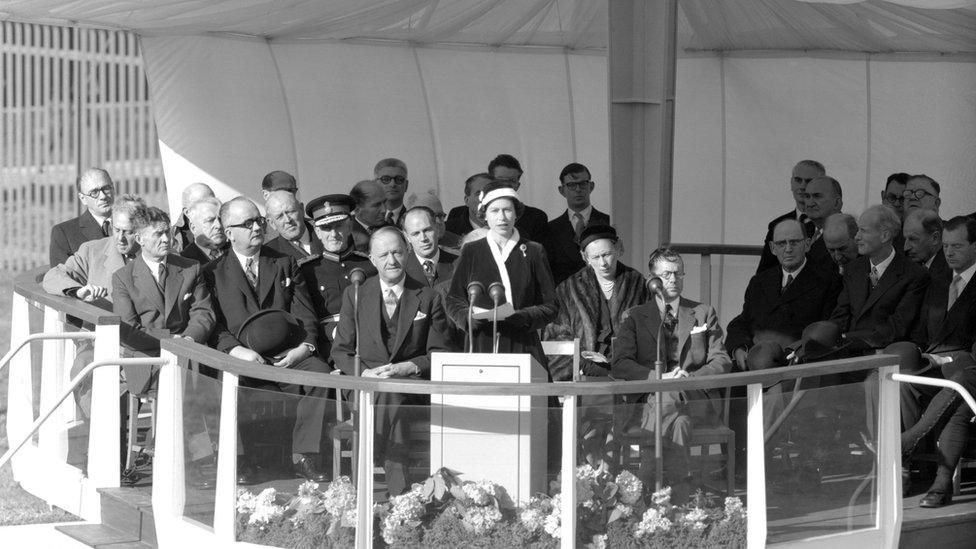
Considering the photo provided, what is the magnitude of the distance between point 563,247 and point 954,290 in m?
3.06

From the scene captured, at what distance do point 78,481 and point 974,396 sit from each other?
4.44 metres

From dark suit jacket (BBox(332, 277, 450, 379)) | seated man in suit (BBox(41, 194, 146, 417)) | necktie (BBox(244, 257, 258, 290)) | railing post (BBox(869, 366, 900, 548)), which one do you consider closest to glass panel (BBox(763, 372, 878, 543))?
railing post (BBox(869, 366, 900, 548))

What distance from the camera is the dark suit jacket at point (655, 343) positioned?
796 cm

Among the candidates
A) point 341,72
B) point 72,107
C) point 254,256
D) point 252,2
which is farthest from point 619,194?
point 72,107

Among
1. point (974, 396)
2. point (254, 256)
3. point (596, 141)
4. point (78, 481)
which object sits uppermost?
point (596, 141)

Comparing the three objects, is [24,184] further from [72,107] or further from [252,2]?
[252,2]

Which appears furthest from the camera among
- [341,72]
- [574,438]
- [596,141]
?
[596,141]

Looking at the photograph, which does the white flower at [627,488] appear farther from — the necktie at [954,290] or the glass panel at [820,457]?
the necktie at [954,290]

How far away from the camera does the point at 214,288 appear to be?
27.6 feet

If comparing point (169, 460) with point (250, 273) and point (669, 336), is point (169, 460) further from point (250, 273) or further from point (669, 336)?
point (669, 336)

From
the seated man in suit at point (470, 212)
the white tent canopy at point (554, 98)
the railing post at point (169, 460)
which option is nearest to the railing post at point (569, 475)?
the railing post at point (169, 460)

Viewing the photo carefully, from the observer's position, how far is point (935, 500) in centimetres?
764

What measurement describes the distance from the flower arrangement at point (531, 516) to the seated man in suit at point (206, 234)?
2512mm

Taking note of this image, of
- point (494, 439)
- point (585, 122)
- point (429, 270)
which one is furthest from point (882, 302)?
point (585, 122)
